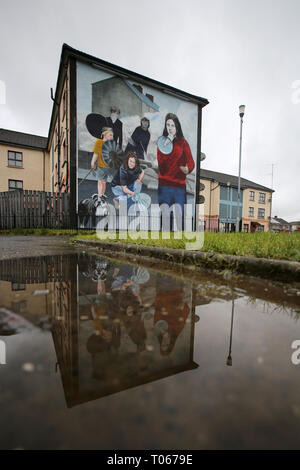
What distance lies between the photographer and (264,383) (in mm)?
738

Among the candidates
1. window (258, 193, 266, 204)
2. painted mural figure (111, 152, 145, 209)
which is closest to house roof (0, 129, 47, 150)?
painted mural figure (111, 152, 145, 209)

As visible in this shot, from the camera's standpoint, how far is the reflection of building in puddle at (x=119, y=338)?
2.45 ft

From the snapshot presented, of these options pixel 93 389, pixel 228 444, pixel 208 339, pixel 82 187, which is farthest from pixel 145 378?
pixel 82 187

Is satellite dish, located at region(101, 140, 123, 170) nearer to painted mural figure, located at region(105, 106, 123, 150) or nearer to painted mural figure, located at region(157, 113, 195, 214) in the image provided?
painted mural figure, located at region(105, 106, 123, 150)

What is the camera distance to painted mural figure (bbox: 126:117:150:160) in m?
13.3

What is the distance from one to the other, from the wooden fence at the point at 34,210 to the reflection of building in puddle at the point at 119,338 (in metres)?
10.4

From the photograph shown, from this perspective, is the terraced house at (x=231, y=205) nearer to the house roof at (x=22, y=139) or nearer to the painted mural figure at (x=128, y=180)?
the painted mural figure at (x=128, y=180)

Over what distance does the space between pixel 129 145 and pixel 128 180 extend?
87.1 inches

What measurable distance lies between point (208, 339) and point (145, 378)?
0.42 metres

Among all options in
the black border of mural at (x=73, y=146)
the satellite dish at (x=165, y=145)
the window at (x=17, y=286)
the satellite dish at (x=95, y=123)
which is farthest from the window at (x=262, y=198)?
the window at (x=17, y=286)

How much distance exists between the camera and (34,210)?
10977 mm

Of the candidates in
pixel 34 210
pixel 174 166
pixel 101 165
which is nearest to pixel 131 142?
pixel 101 165

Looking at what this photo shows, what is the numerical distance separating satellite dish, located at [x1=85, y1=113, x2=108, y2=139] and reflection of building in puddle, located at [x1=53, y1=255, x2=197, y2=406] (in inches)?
478

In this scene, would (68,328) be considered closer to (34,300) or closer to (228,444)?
(34,300)
